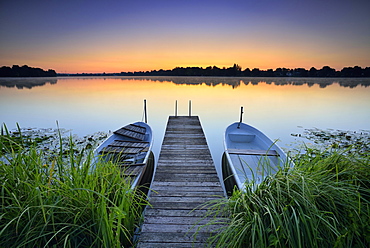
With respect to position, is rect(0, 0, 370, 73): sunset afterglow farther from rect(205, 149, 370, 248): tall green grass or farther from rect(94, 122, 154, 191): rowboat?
rect(205, 149, 370, 248): tall green grass

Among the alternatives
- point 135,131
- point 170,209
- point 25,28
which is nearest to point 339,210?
point 170,209

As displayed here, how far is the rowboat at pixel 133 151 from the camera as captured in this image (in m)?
4.03

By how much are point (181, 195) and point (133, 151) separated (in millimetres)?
2417

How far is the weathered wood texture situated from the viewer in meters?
2.47

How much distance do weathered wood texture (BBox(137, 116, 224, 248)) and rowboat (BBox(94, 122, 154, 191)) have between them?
1.22 feet

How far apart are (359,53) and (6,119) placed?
3065 centimetres

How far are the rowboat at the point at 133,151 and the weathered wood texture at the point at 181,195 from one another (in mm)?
373

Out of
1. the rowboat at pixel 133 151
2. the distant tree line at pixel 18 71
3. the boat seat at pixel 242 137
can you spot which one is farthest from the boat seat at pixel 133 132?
the distant tree line at pixel 18 71

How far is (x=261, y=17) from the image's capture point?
14.8 metres

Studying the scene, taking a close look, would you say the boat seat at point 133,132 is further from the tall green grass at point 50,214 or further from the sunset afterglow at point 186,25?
the sunset afterglow at point 186,25

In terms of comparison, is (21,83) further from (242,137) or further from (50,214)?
(50,214)

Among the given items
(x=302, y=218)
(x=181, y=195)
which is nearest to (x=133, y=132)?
(x=181, y=195)

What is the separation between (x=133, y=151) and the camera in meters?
5.37

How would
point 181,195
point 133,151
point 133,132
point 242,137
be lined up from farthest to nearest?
point 133,132, point 242,137, point 133,151, point 181,195
